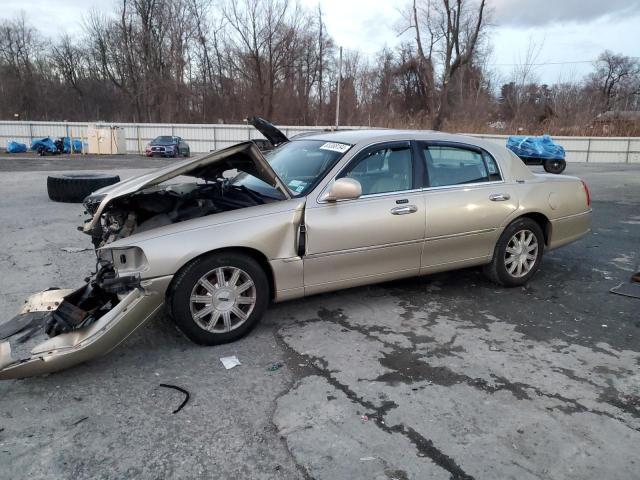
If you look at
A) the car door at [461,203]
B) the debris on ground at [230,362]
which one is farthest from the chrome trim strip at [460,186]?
the debris on ground at [230,362]

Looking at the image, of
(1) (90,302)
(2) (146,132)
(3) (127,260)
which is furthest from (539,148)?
(2) (146,132)

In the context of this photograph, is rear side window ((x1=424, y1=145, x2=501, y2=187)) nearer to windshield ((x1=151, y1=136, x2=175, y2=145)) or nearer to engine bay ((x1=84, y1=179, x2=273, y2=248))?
engine bay ((x1=84, y1=179, x2=273, y2=248))

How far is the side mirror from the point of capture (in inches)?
149

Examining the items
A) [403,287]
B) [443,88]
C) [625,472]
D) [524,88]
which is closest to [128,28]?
[443,88]

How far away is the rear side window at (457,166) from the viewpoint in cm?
455

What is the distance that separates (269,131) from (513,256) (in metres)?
2.90

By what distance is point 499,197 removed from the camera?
15.6ft

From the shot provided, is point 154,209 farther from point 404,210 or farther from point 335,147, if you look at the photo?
point 404,210

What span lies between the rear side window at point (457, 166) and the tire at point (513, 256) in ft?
1.89

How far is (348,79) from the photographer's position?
151 ft

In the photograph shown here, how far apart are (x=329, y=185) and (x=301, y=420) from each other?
1944 mm

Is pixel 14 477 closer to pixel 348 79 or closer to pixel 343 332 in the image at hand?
pixel 343 332

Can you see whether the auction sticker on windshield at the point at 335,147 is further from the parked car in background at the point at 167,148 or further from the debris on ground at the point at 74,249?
the parked car in background at the point at 167,148

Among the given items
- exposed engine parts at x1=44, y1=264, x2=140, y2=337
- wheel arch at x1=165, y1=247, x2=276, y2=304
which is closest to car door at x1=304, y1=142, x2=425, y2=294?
wheel arch at x1=165, y1=247, x2=276, y2=304
